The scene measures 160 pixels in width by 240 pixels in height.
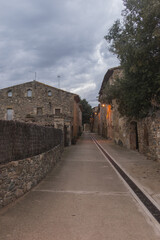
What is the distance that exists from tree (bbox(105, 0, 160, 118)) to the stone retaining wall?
6.72m

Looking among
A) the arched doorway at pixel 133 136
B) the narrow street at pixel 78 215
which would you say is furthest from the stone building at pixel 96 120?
the narrow street at pixel 78 215

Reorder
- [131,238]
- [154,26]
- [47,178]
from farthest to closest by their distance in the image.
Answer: [154,26]
[47,178]
[131,238]

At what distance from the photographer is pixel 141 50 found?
29.9 feet

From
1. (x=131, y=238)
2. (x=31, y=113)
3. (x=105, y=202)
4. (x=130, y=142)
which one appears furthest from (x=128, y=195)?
(x=31, y=113)

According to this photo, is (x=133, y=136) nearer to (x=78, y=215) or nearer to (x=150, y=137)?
(x=150, y=137)

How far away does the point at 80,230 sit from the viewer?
143 inches

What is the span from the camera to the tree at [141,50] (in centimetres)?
836

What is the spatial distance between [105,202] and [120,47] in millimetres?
8038

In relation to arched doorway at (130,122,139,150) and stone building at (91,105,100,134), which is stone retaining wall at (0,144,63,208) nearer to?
arched doorway at (130,122,139,150)

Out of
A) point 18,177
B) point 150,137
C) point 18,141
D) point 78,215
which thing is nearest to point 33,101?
point 150,137

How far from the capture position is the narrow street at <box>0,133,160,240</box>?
138 inches

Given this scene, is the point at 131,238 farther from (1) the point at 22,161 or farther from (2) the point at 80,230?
(1) the point at 22,161

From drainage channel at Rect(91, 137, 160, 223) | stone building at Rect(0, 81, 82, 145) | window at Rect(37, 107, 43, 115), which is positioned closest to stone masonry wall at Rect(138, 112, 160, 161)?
drainage channel at Rect(91, 137, 160, 223)

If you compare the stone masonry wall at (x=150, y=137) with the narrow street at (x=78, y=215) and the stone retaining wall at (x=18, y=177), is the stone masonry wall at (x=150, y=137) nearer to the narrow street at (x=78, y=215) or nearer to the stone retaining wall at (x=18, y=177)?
the narrow street at (x=78, y=215)
